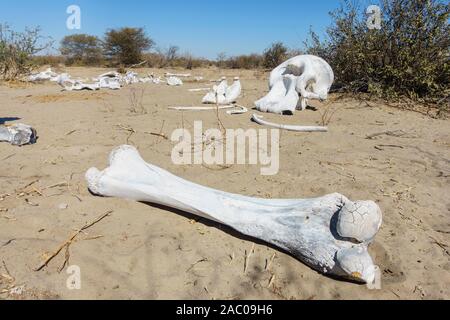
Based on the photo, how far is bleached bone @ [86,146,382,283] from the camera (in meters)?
1.78

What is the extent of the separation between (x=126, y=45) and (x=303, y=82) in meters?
15.0

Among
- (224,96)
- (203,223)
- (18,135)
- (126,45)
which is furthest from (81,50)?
(203,223)

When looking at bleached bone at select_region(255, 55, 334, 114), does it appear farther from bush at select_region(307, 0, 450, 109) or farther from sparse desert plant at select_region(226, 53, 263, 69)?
sparse desert plant at select_region(226, 53, 263, 69)

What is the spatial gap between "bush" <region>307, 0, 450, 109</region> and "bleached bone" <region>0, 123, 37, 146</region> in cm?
552

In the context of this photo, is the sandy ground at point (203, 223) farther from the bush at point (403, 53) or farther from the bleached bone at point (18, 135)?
the bush at point (403, 53)

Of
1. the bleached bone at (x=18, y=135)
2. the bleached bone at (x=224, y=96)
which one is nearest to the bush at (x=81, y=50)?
the bleached bone at (x=224, y=96)

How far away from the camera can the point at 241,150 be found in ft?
12.1

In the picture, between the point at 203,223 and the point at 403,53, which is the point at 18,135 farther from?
the point at 403,53

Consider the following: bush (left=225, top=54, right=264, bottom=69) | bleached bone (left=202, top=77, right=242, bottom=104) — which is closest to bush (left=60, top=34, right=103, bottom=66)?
bush (left=225, top=54, right=264, bottom=69)

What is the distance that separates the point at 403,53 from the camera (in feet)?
21.7

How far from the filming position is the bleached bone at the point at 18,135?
3.75 meters

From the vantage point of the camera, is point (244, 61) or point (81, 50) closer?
point (244, 61)

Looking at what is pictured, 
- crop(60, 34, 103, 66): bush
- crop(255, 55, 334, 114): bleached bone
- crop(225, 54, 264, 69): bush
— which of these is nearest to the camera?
crop(255, 55, 334, 114): bleached bone
